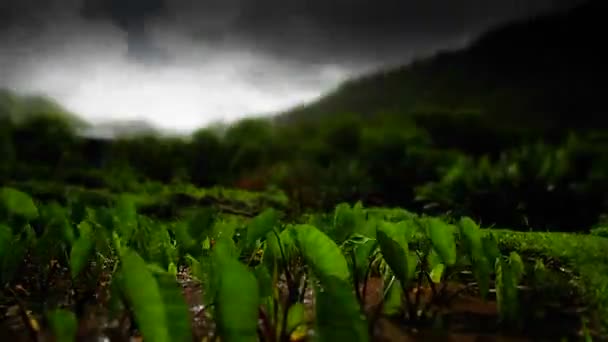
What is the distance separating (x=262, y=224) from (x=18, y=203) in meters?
0.75

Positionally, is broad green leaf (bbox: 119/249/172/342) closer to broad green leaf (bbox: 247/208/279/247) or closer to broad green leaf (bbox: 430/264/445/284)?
broad green leaf (bbox: 247/208/279/247)

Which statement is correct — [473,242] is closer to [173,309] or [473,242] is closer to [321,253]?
[321,253]

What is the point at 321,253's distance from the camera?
1.09 metres

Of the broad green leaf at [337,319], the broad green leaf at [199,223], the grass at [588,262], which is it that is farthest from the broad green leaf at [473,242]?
the broad green leaf at [199,223]

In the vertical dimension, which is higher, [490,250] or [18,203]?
[18,203]

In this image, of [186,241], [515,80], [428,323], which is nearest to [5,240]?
[186,241]

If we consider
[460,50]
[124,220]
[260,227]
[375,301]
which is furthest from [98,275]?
[460,50]

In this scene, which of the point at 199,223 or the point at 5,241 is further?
the point at 199,223

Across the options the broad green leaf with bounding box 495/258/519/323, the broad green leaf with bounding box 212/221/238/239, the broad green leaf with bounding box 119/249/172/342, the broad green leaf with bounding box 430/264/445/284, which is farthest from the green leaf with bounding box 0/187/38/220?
the broad green leaf with bounding box 495/258/519/323

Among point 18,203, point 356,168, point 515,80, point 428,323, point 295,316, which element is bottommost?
point 356,168

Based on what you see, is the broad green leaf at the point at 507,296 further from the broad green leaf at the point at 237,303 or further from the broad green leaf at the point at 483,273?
the broad green leaf at the point at 237,303

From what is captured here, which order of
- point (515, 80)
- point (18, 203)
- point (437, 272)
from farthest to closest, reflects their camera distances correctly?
point (515, 80), point (18, 203), point (437, 272)

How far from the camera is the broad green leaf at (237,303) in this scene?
0.83m

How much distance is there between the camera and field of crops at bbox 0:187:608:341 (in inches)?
33.1
